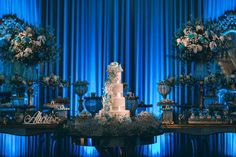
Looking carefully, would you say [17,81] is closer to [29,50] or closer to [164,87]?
[29,50]

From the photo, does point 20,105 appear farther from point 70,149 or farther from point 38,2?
point 38,2

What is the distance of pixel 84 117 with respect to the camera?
771 centimetres

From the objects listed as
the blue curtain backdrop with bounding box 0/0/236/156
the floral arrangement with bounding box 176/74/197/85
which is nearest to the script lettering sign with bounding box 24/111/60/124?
the blue curtain backdrop with bounding box 0/0/236/156

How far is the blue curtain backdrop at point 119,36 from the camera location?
9.78 metres

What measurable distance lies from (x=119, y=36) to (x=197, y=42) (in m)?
1.90

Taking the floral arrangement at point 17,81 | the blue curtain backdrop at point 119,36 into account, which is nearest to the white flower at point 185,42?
the blue curtain backdrop at point 119,36

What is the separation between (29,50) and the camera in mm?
8461

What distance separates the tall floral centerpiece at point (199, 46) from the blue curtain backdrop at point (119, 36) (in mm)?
1043

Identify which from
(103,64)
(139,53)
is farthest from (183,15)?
(103,64)

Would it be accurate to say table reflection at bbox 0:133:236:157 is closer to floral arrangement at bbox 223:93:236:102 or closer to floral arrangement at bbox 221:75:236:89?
floral arrangement at bbox 223:93:236:102

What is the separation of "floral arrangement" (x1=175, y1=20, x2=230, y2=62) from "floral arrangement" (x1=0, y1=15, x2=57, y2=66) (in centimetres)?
210

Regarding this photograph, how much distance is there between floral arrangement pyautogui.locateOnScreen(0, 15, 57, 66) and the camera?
8.52m

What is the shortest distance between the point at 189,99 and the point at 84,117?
8.70 ft

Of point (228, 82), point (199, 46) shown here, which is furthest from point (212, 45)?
point (228, 82)
